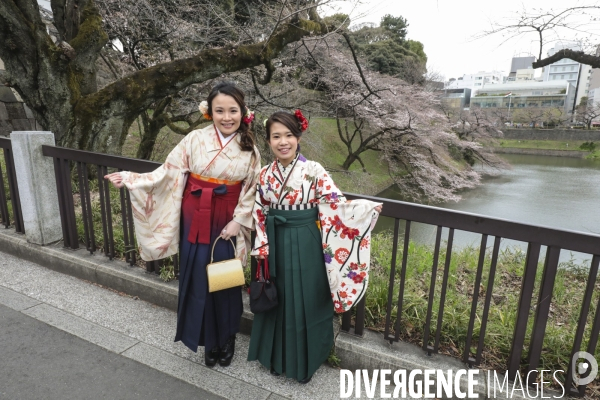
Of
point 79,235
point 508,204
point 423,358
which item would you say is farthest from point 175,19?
point 508,204

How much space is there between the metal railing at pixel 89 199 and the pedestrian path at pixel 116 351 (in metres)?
0.39

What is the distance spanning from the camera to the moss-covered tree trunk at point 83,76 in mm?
4559

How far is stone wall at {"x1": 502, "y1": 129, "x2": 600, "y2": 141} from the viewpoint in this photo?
32.0m

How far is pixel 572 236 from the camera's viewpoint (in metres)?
1.79

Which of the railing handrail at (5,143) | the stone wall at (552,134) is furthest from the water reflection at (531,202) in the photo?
the stone wall at (552,134)

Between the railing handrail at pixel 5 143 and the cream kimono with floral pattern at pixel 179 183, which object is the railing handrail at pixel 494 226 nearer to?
the cream kimono with floral pattern at pixel 179 183

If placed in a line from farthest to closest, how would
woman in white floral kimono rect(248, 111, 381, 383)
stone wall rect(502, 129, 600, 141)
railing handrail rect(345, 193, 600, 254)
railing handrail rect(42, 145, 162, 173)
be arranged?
stone wall rect(502, 129, 600, 141), railing handrail rect(42, 145, 162, 173), woman in white floral kimono rect(248, 111, 381, 383), railing handrail rect(345, 193, 600, 254)

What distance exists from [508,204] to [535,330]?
11.1 m

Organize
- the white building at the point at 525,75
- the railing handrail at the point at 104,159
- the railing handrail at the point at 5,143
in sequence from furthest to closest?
1. the white building at the point at 525,75
2. the railing handrail at the point at 5,143
3. the railing handrail at the point at 104,159

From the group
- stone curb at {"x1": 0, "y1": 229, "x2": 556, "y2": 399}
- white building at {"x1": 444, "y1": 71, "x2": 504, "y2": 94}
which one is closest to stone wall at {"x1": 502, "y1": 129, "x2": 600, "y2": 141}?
stone curb at {"x1": 0, "y1": 229, "x2": 556, "y2": 399}

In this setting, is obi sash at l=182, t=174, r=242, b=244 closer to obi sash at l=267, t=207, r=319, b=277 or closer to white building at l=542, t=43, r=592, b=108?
obi sash at l=267, t=207, r=319, b=277

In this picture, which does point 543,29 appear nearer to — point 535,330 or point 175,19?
point 535,330

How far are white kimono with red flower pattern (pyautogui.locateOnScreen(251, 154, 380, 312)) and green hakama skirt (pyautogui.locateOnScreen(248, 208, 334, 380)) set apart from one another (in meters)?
0.06

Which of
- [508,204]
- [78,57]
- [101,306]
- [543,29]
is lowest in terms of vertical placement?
[508,204]
